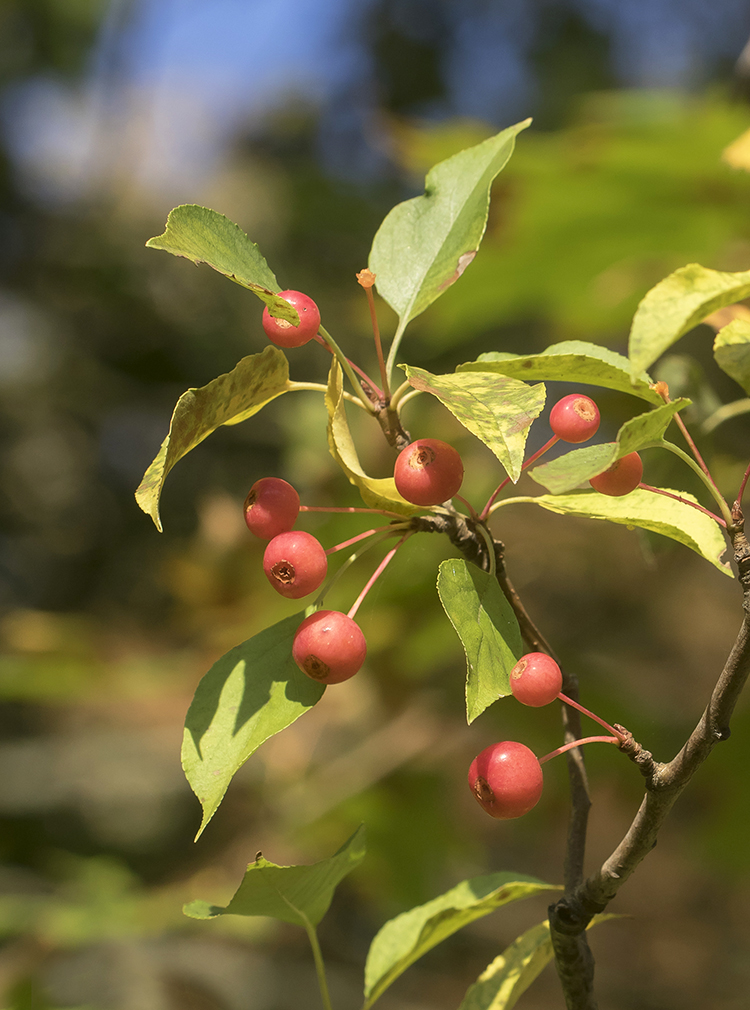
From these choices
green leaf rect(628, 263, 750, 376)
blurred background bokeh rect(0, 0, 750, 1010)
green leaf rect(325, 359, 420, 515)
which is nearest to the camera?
green leaf rect(628, 263, 750, 376)

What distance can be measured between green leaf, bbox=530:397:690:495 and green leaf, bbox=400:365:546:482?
2 centimetres

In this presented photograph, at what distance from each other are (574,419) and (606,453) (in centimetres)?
7

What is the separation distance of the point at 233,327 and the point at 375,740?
2861 mm

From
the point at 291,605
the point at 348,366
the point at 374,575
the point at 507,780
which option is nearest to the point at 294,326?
the point at 348,366

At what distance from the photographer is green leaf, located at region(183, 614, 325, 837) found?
39 cm

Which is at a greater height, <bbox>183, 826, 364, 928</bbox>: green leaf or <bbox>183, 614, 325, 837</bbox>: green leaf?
<bbox>183, 614, 325, 837</bbox>: green leaf

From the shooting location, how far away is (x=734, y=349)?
16.0 inches

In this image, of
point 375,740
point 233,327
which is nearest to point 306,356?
point 233,327

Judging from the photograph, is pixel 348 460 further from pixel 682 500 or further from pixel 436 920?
pixel 436 920

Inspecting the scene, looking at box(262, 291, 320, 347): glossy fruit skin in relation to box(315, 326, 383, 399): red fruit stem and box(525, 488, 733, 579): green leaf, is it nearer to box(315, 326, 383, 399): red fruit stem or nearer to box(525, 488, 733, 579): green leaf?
box(315, 326, 383, 399): red fruit stem

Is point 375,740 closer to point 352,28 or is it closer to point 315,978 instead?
point 315,978

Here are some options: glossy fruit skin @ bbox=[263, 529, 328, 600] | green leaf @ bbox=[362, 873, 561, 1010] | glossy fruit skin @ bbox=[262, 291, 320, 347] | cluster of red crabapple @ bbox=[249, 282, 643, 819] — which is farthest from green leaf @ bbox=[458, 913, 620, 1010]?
glossy fruit skin @ bbox=[262, 291, 320, 347]

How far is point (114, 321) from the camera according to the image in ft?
13.0

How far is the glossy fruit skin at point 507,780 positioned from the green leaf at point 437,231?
0.79 ft
